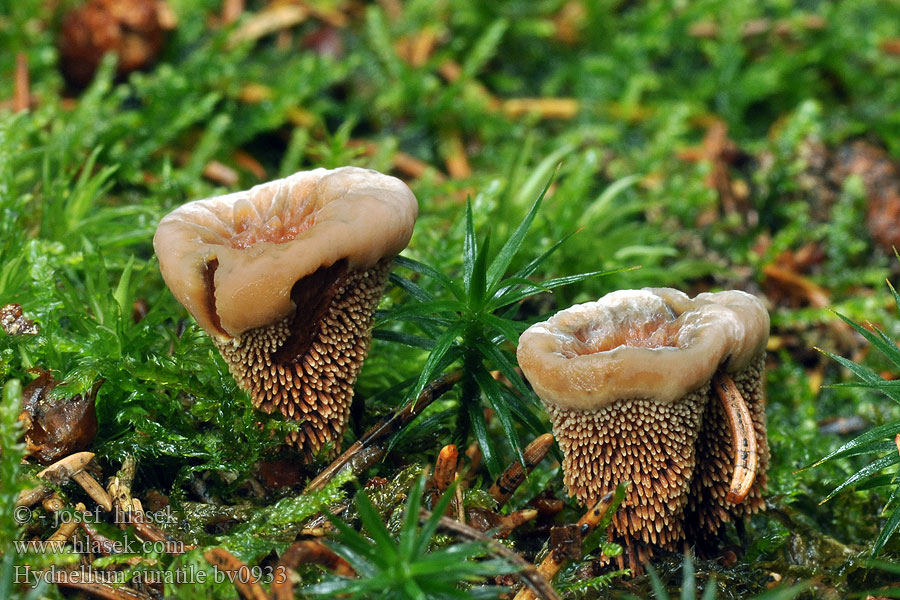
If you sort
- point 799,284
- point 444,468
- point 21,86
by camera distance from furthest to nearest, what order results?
point 21,86 < point 799,284 < point 444,468

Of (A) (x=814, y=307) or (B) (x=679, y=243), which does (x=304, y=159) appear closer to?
(B) (x=679, y=243)

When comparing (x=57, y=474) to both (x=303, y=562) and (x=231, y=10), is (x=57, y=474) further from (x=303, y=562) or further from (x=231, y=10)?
(x=231, y=10)

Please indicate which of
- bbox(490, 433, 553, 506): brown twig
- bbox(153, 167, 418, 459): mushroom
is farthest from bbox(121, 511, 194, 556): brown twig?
bbox(490, 433, 553, 506): brown twig

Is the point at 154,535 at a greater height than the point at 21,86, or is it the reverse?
the point at 21,86

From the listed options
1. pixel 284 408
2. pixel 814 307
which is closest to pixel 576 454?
pixel 284 408

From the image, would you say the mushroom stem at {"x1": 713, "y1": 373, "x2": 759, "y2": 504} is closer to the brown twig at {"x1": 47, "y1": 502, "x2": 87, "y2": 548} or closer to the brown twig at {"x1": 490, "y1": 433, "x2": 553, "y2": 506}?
the brown twig at {"x1": 490, "y1": 433, "x2": 553, "y2": 506}

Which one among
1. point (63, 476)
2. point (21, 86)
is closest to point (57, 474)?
point (63, 476)
